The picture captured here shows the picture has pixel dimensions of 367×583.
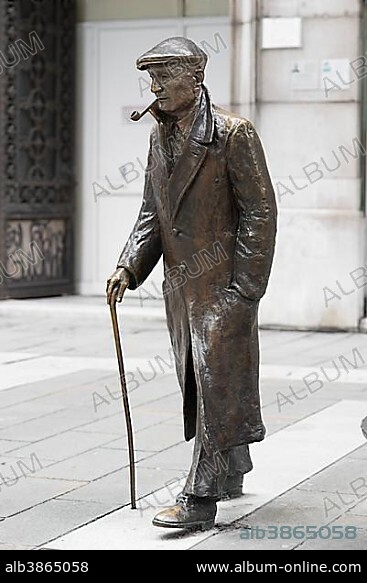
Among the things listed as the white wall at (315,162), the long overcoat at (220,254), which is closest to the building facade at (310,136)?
the white wall at (315,162)

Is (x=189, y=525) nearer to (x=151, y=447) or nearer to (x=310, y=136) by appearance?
(x=151, y=447)

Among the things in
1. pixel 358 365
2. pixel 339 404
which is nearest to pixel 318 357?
pixel 358 365

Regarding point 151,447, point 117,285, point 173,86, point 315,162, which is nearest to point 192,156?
point 173,86

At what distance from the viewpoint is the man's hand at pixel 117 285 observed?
19.6ft

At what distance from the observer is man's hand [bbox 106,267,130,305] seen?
596 cm

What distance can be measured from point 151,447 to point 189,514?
1.99 meters

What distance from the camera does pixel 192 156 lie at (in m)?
5.78

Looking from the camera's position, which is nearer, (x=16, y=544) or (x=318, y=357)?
(x=16, y=544)

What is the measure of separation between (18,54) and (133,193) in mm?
2049

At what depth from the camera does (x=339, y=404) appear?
30.1 feet

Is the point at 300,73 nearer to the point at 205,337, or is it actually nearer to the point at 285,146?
the point at 285,146

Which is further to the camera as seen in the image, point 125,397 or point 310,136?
point 310,136

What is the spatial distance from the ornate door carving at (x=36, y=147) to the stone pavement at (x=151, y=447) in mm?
2247
